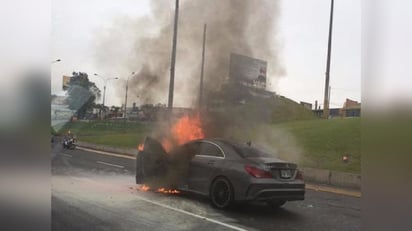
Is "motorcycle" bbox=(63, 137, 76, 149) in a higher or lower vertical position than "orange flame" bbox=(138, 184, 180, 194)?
higher

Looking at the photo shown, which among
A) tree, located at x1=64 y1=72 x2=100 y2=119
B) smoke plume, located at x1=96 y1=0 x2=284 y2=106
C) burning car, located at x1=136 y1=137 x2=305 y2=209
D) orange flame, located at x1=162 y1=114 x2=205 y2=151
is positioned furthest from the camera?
tree, located at x1=64 y1=72 x2=100 y2=119

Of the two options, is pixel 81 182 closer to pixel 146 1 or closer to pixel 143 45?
pixel 143 45

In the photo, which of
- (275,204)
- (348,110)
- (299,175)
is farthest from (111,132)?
(348,110)

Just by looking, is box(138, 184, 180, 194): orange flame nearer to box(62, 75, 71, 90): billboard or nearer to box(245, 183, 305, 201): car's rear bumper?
box(245, 183, 305, 201): car's rear bumper

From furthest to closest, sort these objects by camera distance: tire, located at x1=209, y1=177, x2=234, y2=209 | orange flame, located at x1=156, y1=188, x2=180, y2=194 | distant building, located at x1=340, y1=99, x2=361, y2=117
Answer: orange flame, located at x1=156, y1=188, x2=180, y2=194, tire, located at x1=209, y1=177, x2=234, y2=209, distant building, located at x1=340, y1=99, x2=361, y2=117

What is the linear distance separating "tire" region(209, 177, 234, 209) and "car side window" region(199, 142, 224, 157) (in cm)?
15

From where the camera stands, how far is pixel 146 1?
300cm

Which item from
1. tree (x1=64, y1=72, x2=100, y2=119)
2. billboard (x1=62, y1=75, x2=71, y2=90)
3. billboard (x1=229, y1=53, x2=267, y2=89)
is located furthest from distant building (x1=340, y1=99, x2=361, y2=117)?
billboard (x1=62, y1=75, x2=71, y2=90)

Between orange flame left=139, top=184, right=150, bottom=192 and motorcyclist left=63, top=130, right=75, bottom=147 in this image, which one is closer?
orange flame left=139, top=184, right=150, bottom=192

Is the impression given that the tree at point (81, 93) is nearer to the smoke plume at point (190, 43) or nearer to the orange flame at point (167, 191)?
the smoke plume at point (190, 43)

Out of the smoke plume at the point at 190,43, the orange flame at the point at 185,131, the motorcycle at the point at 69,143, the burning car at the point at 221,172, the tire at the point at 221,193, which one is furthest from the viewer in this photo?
the motorcycle at the point at 69,143

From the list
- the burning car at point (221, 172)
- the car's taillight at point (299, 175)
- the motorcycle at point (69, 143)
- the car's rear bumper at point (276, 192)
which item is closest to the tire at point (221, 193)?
the burning car at point (221, 172)

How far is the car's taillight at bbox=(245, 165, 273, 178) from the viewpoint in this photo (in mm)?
2498

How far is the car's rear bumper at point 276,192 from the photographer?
2398 millimetres
